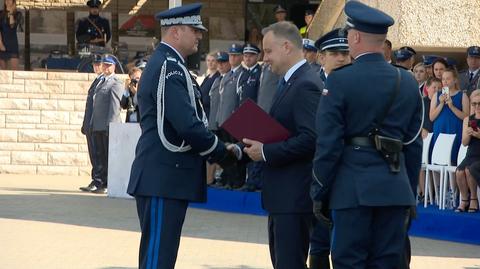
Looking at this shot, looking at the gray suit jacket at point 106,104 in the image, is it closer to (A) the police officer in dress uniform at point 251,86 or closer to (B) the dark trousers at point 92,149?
(B) the dark trousers at point 92,149

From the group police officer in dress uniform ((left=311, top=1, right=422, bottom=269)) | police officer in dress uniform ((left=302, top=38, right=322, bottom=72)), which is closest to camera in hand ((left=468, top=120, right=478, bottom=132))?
police officer in dress uniform ((left=302, top=38, right=322, bottom=72))

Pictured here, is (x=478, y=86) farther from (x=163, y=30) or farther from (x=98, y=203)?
(x=163, y=30)

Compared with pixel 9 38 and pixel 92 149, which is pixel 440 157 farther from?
pixel 9 38

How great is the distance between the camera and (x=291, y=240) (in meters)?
6.99

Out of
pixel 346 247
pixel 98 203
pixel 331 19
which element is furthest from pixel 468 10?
pixel 346 247

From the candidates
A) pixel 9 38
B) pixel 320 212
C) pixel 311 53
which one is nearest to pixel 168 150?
pixel 320 212

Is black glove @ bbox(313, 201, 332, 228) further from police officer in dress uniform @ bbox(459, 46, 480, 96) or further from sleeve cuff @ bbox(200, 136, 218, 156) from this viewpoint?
police officer in dress uniform @ bbox(459, 46, 480, 96)

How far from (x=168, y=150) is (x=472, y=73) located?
7.51m

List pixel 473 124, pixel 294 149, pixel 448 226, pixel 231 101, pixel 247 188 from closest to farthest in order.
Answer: pixel 294 149 < pixel 448 226 < pixel 473 124 < pixel 247 188 < pixel 231 101

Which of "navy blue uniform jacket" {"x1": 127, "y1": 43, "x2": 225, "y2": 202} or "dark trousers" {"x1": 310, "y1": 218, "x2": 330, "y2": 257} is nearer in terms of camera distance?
"navy blue uniform jacket" {"x1": 127, "y1": 43, "x2": 225, "y2": 202}

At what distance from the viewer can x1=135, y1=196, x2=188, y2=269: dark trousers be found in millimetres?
7066

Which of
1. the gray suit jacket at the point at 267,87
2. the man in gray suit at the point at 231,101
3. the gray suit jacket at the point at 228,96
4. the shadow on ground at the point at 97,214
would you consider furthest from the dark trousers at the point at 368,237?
the gray suit jacket at the point at 228,96

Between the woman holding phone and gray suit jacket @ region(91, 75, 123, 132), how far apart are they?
233 inches

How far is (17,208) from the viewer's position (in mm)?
13953
